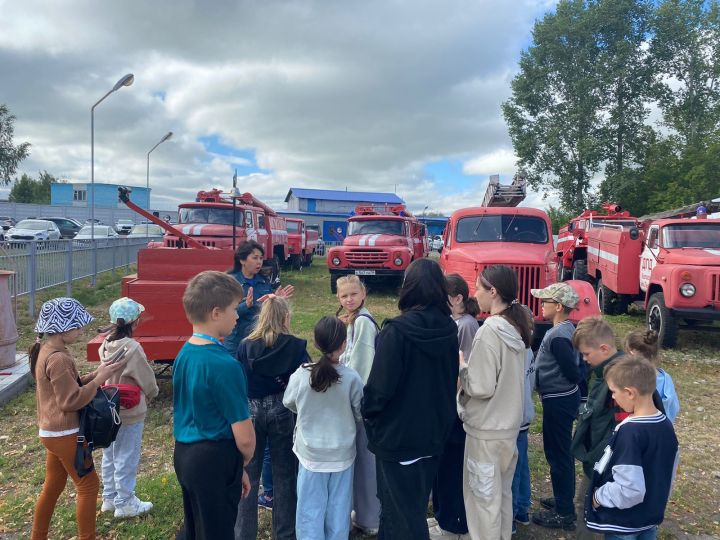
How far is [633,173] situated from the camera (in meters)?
27.1

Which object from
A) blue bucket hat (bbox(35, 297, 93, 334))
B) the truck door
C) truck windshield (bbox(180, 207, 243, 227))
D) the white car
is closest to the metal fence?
truck windshield (bbox(180, 207, 243, 227))

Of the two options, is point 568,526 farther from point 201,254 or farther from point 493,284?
point 201,254

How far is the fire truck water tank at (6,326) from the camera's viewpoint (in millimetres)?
5484

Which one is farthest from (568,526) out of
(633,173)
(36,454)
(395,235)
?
(633,173)

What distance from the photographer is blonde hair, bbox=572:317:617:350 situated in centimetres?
273

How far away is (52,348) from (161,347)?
227 cm

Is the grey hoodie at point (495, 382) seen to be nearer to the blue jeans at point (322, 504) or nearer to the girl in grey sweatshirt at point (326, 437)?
the girl in grey sweatshirt at point (326, 437)

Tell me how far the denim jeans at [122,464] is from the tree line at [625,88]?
28071mm

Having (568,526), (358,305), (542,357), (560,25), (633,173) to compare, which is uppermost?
(560,25)

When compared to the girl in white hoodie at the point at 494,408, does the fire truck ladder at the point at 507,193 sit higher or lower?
higher

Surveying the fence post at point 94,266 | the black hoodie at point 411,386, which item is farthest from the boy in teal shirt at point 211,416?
the fence post at point 94,266

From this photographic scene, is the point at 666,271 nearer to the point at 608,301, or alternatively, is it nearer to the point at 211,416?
the point at 608,301

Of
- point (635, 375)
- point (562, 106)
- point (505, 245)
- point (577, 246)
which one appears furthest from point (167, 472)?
point (562, 106)

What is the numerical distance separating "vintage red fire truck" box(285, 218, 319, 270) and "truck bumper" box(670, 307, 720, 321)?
44.1 ft
